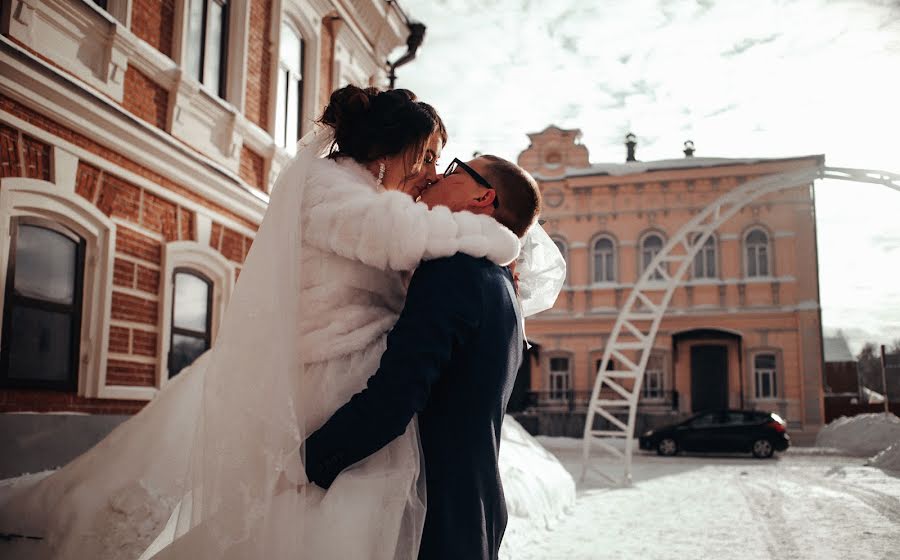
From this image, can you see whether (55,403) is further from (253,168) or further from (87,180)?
(253,168)

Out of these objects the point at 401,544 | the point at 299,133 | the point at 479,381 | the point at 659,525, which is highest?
the point at 299,133

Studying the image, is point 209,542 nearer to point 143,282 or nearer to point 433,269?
point 433,269

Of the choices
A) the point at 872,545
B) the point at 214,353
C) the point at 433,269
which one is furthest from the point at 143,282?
the point at 872,545

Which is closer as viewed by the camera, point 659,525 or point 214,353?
point 214,353

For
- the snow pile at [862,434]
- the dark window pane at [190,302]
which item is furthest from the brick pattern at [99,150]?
the snow pile at [862,434]

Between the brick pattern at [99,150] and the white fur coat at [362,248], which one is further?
the brick pattern at [99,150]

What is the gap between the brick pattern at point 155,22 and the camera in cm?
754

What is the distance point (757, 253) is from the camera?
29219 mm

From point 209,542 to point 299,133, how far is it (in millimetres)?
10164

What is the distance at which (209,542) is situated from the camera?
2.09m

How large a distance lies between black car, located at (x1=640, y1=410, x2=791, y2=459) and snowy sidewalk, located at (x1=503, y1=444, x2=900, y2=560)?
5753mm

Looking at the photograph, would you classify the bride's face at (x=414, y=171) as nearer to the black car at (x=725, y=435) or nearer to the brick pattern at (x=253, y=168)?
the brick pattern at (x=253, y=168)

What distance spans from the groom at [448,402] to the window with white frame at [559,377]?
91.5ft

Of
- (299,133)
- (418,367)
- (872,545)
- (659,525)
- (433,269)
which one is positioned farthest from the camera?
(299,133)
